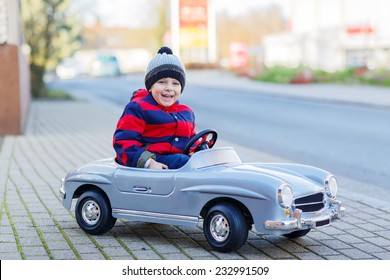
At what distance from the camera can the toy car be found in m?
5.20

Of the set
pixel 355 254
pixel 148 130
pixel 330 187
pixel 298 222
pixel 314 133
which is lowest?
pixel 314 133

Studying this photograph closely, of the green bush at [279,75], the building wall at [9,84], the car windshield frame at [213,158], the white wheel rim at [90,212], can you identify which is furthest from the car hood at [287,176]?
the green bush at [279,75]

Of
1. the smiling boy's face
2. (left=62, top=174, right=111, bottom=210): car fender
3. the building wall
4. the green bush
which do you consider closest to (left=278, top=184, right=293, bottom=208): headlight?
the smiling boy's face

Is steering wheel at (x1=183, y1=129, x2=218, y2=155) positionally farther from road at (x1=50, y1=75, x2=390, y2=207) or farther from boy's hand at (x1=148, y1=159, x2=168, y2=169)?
road at (x1=50, y1=75, x2=390, y2=207)

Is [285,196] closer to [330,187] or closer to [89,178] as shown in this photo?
[330,187]

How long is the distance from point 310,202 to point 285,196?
28 cm

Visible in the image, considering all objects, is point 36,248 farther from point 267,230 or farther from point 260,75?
point 260,75

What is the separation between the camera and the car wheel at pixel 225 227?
17.1 feet

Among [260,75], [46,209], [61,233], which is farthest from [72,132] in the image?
[260,75]

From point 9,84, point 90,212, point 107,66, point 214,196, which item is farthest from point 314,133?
point 107,66

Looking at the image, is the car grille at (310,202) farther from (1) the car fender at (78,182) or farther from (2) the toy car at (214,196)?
(1) the car fender at (78,182)

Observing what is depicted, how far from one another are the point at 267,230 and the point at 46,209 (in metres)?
2.47

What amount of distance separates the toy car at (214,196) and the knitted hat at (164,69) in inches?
20.2

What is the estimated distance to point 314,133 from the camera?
16141mm
